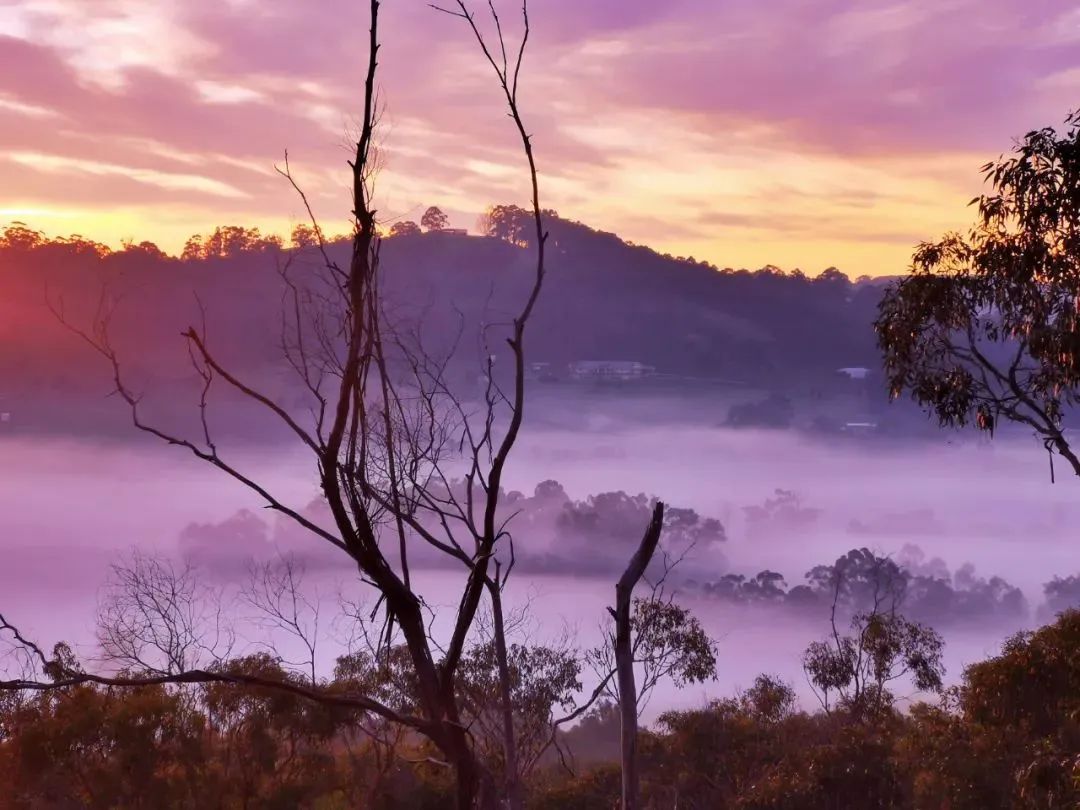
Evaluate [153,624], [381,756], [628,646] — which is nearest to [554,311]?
[153,624]

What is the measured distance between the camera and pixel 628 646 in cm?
392

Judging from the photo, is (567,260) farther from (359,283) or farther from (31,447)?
(359,283)

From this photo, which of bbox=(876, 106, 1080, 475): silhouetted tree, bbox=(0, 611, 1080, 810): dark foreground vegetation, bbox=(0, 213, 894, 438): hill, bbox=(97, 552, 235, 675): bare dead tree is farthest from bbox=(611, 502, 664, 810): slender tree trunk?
bbox=(0, 213, 894, 438): hill

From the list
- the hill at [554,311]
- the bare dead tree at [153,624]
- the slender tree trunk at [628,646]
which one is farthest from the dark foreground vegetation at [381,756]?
the hill at [554,311]

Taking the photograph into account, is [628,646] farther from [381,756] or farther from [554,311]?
[554,311]

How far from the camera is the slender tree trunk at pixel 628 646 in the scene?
352 centimetres

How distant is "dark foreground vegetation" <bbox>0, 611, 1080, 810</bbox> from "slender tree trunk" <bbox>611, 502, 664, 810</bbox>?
6.74m

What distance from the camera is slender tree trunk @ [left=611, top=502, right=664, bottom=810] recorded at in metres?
3.52

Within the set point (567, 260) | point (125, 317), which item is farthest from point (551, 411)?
point (125, 317)

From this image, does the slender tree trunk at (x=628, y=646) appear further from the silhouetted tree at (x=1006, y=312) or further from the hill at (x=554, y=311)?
the hill at (x=554, y=311)

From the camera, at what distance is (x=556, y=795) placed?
50.8 ft

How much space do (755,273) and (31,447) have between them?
60.1 m

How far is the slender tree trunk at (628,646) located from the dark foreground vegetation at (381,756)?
6.74m

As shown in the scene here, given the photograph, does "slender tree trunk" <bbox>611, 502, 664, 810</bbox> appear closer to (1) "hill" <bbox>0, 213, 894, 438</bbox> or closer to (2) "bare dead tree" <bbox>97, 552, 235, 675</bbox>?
(2) "bare dead tree" <bbox>97, 552, 235, 675</bbox>
